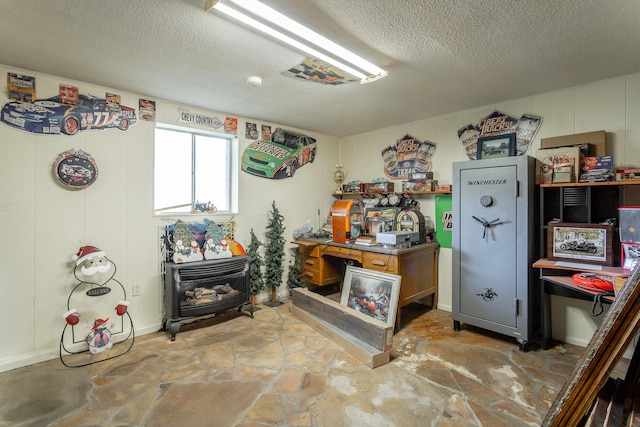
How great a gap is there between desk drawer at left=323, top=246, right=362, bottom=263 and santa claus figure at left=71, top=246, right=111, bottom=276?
233 cm

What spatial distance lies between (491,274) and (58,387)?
3.68 meters

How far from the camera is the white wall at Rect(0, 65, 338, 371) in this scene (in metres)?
2.50

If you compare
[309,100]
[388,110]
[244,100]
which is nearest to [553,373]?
[388,110]

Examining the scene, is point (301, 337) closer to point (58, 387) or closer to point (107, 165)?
point (58, 387)

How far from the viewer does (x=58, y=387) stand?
2.23 m

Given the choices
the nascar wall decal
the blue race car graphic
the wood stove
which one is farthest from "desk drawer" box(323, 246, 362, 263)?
the blue race car graphic

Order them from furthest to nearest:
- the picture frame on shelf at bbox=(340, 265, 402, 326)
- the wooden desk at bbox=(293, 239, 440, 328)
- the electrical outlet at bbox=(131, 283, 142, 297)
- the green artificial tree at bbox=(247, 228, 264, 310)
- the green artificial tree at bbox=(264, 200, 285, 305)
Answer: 1. the green artificial tree at bbox=(264, 200, 285, 305)
2. the green artificial tree at bbox=(247, 228, 264, 310)
3. the wooden desk at bbox=(293, 239, 440, 328)
4. the electrical outlet at bbox=(131, 283, 142, 297)
5. the picture frame on shelf at bbox=(340, 265, 402, 326)

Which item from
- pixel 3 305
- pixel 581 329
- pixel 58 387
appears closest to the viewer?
pixel 58 387

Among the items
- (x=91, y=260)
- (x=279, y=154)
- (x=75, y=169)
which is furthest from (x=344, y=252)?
(x=75, y=169)

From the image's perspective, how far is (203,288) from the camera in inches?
127

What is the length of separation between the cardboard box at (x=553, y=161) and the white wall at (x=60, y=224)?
3.53 meters

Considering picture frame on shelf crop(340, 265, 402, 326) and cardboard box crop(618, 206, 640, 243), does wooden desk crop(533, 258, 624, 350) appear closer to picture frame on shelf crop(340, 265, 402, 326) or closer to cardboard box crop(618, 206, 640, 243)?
cardboard box crop(618, 206, 640, 243)

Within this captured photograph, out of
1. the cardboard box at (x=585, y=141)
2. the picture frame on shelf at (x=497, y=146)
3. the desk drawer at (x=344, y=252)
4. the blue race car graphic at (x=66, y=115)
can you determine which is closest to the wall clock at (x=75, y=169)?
the blue race car graphic at (x=66, y=115)

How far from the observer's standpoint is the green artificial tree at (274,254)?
4008mm
